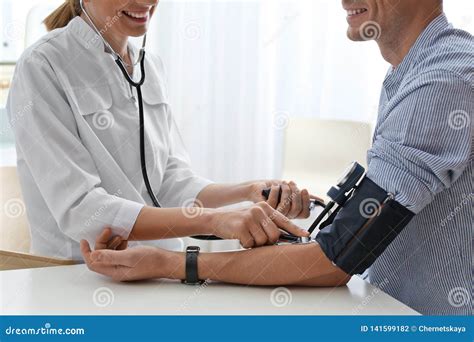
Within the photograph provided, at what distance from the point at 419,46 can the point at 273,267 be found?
0.54 metres

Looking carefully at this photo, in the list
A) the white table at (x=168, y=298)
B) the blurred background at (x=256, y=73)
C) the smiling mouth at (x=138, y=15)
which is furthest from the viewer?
the blurred background at (x=256, y=73)

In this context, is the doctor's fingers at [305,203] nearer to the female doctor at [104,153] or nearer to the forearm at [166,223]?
the female doctor at [104,153]

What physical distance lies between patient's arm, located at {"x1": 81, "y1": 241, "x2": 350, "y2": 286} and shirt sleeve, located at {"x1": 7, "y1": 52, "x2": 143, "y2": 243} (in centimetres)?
17

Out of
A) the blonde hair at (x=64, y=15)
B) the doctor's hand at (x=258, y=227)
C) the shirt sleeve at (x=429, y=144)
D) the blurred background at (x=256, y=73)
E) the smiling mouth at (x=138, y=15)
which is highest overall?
the shirt sleeve at (x=429, y=144)

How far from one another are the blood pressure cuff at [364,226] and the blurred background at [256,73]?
224 centimetres

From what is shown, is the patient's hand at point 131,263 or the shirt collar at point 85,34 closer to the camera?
the patient's hand at point 131,263

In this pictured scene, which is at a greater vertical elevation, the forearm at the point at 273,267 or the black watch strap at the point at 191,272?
the forearm at the point at 273,267

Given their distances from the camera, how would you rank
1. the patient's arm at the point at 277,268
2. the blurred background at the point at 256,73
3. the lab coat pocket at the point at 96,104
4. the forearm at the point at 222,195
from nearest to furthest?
the patient's arm at the point at 277,268, the lab coat pocket at the point at 96,104, the forearm at the point at 222,195, the blurred background at the point at 256,73

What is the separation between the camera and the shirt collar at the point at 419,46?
1.35 m

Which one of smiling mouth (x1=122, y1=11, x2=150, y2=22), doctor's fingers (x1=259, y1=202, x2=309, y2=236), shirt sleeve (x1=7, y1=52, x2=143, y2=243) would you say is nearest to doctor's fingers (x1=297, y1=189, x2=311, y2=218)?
doctor's fingers (x1=259, y1=202, x2=309, y2=236)

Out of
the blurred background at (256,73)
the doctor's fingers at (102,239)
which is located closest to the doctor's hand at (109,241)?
the doctor's fingers at (102,239)

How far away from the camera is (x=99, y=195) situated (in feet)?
4.72
